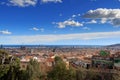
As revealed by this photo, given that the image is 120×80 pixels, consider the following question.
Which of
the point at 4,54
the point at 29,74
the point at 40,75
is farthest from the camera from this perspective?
the point at 4,54

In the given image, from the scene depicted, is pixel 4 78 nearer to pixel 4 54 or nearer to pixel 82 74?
pixel 4 54

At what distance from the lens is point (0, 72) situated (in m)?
33.8

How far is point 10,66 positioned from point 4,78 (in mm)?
1723

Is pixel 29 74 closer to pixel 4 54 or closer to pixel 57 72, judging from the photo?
pixel 57 72

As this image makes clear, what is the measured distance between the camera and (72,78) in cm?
3172

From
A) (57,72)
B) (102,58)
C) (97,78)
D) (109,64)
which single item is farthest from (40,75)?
(102,58)

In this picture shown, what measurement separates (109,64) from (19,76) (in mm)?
29864

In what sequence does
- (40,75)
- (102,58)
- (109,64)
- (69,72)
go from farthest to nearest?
(102,58)
(109,64)
(40,75)
(69,72)

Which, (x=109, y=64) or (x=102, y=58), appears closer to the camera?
(x=109, y=64)

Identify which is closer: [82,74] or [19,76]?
[19,76]

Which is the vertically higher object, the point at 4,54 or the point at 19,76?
the point at 4,54

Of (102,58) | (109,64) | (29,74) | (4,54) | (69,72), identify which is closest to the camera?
(69,72)

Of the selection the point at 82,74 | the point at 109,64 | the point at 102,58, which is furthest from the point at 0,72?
the point at 102,58

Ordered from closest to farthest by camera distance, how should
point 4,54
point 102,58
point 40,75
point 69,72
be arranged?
point 69,72
point 40,75
point 4,54
point 102,58
